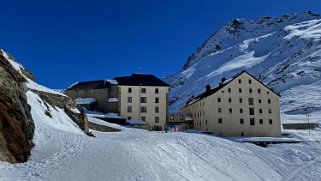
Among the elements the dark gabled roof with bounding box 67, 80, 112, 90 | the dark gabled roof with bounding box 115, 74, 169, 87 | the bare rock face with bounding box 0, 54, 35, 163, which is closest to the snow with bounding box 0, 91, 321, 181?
the bare rock face with bounding box 0, 54, 35, 163

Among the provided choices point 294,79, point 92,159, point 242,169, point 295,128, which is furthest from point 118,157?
point 294,79

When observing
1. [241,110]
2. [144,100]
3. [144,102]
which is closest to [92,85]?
[144,100]

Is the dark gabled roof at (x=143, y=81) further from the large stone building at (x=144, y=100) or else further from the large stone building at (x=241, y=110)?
the large stone building at (x=241, y=110)

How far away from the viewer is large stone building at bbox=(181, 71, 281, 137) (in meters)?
69.7

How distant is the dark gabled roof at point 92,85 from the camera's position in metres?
97.0

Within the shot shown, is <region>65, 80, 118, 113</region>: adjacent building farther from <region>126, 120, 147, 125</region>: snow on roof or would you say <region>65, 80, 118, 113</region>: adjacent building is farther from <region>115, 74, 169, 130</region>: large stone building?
<region>126, 120, 147, 125</region>: snow on roof

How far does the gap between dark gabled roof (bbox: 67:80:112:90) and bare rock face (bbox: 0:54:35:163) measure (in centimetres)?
7085

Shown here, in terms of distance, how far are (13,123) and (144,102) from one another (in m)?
54.6

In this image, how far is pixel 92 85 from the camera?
100875mm

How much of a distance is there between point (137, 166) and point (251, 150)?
76.0ft

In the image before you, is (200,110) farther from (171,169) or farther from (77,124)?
(171,169)

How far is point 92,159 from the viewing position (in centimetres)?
2303

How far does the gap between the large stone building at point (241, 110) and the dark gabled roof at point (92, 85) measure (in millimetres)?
33451

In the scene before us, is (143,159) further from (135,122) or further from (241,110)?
(241,110)
